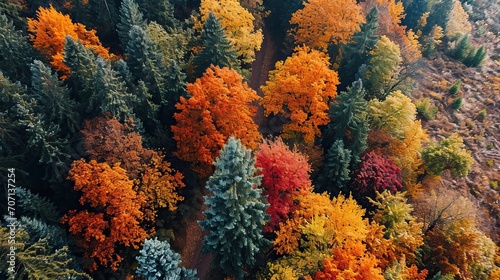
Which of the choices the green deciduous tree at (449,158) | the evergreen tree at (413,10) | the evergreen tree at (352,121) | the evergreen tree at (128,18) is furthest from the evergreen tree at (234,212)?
the evergreen tree at (413,10)

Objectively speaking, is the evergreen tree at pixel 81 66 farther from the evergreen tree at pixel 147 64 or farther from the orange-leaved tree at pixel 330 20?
the orange-leaved tree at pixel 330 20

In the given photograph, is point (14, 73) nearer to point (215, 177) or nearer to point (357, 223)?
point (215, 177)

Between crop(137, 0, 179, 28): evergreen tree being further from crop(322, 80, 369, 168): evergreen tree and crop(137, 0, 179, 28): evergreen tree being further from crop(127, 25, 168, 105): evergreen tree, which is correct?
crop(322, 80, 369, 168): evergreen tree

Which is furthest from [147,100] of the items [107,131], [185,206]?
[185,206]

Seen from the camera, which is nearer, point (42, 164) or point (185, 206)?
point (42, 164)

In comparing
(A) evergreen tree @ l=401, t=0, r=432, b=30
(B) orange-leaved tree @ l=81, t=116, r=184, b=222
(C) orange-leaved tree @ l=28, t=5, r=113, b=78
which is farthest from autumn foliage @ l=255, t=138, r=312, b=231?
(A) evergreen tree @ l=401, t=0, r=432, b=30

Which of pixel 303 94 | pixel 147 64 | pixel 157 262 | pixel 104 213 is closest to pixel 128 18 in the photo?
pixel 147 64

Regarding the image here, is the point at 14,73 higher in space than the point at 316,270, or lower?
higher
